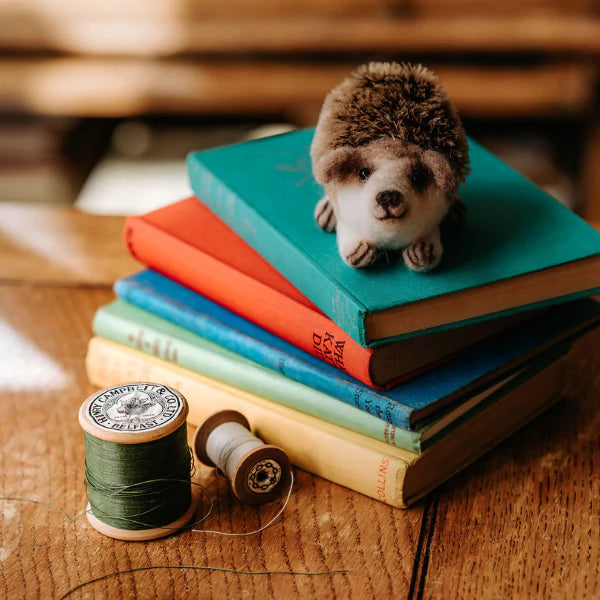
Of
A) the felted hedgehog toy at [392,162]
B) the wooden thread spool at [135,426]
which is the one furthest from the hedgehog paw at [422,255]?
the wooden thread spool at [135,426]

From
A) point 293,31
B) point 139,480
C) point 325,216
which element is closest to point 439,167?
point 325,216

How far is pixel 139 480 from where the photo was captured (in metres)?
0.67

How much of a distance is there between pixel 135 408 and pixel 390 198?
0.26m

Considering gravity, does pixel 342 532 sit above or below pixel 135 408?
below

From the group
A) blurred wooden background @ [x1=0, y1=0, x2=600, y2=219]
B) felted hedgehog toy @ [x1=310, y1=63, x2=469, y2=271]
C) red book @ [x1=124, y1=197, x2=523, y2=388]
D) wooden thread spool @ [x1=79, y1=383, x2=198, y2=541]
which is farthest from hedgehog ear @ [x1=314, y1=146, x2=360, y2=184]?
blurred wooden background @ [x1=0, y1=0, x2=600, y2=219]

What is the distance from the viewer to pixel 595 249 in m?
0.79

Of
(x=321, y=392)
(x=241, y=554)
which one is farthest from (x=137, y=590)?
(x=321, y=392)

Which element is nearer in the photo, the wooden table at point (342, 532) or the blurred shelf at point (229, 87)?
the wooden table at point (342, 532)

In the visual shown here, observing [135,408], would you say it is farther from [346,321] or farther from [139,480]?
[346,321]

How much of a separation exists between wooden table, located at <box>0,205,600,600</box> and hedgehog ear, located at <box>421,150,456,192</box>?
0.27 metres

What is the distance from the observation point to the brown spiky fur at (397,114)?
71cm

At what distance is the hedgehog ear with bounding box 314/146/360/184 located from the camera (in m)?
0.71

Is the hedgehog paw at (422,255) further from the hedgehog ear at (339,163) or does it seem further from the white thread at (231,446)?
the white thread at (231,446)

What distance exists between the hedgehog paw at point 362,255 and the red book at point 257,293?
6cm
